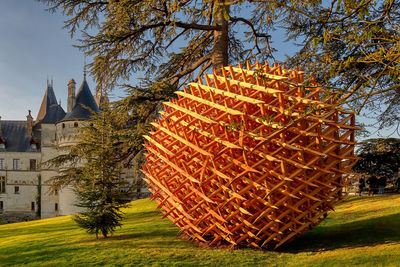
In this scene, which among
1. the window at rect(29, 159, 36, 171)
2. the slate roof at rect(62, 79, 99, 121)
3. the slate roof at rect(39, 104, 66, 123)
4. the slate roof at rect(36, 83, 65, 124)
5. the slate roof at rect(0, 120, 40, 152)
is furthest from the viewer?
the slate roof at rect(0, 120, 40, 152)

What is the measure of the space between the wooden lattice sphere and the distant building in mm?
32382

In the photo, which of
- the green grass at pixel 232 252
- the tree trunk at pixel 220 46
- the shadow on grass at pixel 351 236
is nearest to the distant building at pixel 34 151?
the tree trunk at pixel 220 46

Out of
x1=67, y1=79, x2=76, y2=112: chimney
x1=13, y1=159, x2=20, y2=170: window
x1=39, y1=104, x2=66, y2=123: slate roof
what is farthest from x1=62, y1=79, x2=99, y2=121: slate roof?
x1=13, y1=159, x2=20, y2=170: window

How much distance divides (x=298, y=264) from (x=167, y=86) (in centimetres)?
685

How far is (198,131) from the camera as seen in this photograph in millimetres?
5648

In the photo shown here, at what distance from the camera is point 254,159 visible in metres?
5.47

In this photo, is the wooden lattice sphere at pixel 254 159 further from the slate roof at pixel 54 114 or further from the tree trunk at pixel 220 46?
the slate roof at pixel 54 114

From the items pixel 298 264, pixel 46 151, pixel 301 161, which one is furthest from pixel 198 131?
pixel 46 151

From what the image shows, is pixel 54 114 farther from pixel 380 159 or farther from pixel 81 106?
pixel 380 159

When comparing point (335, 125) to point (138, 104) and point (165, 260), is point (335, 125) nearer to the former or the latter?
point (165, 260)

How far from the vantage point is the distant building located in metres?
37.8

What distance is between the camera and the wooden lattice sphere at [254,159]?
5.27 m

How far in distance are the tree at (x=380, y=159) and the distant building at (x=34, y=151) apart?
2589 centimetres

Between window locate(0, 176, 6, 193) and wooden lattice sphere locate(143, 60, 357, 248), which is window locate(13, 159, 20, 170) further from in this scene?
wooden lattice sphere locate(143, 60, 357, 248)
